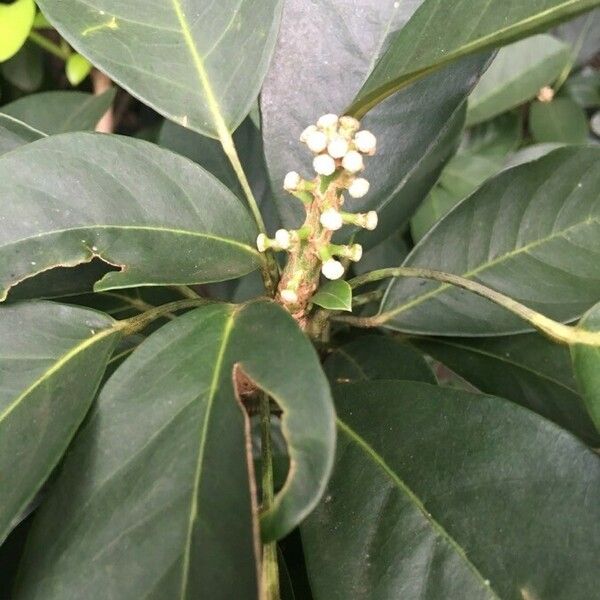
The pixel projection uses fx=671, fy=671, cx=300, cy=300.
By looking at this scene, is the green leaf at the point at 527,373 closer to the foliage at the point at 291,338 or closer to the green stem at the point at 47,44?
the foliage at the point at 291,338

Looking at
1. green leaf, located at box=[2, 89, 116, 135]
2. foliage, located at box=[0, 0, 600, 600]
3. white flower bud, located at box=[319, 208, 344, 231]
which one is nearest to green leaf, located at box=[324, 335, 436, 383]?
foliage, located at box=[0, 0, 600, 600]

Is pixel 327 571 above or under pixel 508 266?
under

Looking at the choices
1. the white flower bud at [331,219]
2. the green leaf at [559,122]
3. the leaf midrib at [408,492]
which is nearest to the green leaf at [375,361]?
the leaf midrib at [408,492]

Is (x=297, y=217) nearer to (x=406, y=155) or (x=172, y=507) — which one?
(x=406, y=155)

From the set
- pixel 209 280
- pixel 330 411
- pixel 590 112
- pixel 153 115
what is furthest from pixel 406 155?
pixel 590 112

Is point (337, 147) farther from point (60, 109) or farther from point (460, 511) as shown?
point (60, 109)

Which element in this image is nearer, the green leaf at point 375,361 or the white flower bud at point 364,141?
the white flower bud at point 364,141

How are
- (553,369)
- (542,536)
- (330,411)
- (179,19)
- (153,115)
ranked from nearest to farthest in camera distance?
(330,411)
(542,536)
(179,19)
(553,369)
(153,115)
